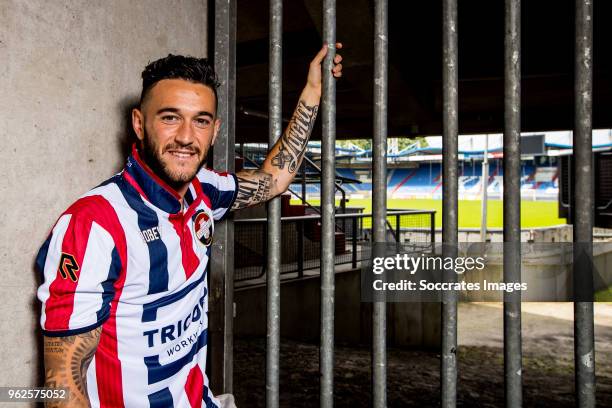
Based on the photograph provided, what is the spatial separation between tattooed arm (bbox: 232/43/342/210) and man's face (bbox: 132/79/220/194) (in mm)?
331

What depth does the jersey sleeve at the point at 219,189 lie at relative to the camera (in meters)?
1.62

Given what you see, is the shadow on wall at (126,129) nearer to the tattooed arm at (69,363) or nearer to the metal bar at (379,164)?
the tattooed arm at (69,363)

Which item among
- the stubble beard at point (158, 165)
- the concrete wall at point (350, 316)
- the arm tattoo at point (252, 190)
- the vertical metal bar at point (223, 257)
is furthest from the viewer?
the concrete wall at point (350, 316)

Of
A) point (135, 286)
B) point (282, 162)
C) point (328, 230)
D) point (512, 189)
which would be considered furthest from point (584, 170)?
point (135, 286)

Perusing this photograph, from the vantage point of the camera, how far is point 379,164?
4.71 ft

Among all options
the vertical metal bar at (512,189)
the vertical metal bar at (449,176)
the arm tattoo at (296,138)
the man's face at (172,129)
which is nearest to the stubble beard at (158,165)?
the man's face at (172,129)

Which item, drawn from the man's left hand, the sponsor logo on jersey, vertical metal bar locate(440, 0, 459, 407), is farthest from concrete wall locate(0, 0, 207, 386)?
vertical metal bar locate(440, 0, 459, 407)

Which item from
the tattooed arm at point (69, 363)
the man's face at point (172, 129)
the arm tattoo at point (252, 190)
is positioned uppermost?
the man's face at point (172, 129)

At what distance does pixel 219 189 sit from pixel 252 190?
5.1 inches

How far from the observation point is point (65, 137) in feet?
4.27

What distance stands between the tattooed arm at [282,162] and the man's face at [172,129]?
1.08 feet

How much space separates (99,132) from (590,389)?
155 centimetres

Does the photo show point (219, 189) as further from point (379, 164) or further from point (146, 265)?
point (379, 164)

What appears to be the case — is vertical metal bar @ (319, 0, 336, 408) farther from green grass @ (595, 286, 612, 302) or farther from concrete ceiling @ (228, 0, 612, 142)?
green grass @ (595, 286, 612, 302)
